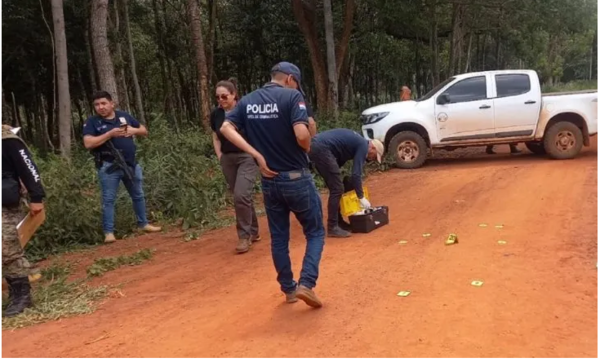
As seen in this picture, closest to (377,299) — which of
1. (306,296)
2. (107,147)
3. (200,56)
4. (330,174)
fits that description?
(306,296)

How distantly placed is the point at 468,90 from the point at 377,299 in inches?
320

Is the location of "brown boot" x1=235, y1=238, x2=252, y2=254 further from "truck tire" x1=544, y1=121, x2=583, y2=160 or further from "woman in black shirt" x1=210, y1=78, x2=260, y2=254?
"truck tire" x1=544, y1=121, x2=583, y2=160

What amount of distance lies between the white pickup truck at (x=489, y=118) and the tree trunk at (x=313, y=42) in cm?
486

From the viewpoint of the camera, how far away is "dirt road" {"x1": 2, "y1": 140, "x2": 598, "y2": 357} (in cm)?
354

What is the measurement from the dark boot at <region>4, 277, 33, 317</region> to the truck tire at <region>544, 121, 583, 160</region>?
9.89 metres

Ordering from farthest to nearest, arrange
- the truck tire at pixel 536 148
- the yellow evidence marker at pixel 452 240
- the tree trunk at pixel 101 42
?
the truck tire at pixel 536 148 < the tree trunk at pixel 101 42 < the yellow evidence marker at pixel 452 240

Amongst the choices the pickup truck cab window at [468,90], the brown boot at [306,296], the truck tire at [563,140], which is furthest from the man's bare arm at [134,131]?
the truck tire at [563,140]

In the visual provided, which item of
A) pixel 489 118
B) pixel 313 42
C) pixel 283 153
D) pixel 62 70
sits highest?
pixel 313 42

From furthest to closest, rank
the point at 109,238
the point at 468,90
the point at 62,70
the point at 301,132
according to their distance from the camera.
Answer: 1. the point at 468,90
2. the point at 62,70
3. the point at 109,238
4. the point at 301,132

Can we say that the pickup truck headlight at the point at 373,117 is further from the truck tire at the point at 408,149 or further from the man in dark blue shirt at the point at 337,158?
the man in dark blue shirt at the point at 337,158

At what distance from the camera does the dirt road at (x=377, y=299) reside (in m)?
3.54

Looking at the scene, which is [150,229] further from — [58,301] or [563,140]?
[563,140]

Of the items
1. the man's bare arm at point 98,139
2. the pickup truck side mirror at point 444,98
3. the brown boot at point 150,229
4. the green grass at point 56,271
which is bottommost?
the green grass at point 56,271

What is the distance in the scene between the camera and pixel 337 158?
6.43 metres
